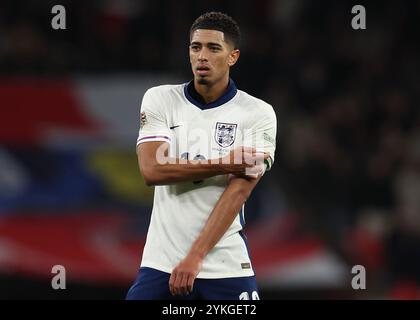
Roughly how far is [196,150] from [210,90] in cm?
34

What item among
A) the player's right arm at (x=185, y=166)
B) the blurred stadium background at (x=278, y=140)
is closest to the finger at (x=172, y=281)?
the player's right arm at (x=185, y=166)

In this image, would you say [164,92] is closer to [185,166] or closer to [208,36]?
[208,36]

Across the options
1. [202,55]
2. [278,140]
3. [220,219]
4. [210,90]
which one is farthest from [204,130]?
[278,140]

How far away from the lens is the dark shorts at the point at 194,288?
14.7ft

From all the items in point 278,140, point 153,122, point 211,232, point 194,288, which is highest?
point 153,122

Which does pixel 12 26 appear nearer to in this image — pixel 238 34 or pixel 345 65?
pixel 345 65

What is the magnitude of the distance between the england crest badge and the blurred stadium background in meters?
3.72

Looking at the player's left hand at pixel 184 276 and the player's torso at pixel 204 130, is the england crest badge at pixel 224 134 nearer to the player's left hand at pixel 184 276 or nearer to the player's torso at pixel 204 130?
the player's torso at pixel 204 130

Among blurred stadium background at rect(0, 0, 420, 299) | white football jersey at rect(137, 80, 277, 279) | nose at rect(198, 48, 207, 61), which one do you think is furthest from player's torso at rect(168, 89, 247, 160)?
blurred stadium background at rect(0, 0, 420, 299)

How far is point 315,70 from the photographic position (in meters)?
11.1

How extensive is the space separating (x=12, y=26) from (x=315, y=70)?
3.69m

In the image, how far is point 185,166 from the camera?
14.5 feet

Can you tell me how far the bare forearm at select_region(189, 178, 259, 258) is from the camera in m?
4.43

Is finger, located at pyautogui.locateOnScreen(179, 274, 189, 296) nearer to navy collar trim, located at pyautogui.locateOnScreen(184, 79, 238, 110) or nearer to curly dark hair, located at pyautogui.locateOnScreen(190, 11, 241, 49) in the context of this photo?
navy collar trim, located at pyautogui.locateOnScreen(184, 79, 238, 110)
